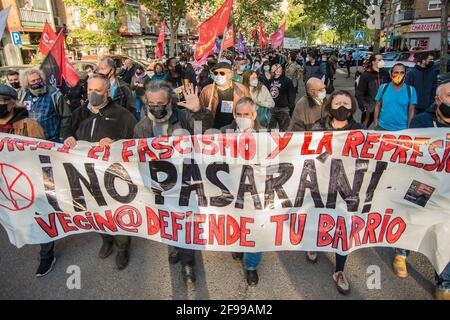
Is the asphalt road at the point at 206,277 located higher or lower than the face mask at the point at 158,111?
lower

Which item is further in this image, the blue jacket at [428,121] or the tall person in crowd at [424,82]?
the tall person in crowd at [424,82]

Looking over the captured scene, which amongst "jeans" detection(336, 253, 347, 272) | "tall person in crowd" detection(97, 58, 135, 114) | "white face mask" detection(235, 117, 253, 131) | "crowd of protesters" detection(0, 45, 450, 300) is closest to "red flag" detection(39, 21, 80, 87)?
"crowd of protesters" detection(0, 45, 450, 300)

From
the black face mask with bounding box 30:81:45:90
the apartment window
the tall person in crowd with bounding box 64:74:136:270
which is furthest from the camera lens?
the apartment window

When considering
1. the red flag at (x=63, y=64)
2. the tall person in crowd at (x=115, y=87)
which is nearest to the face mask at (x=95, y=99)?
the tall person in crowd at (x=115, y=87)

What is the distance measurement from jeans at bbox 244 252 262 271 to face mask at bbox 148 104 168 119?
1535 millimetres

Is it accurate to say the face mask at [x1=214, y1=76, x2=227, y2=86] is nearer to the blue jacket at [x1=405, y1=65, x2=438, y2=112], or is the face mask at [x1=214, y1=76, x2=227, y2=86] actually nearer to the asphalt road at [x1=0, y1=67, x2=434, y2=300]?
the asphalt road at [x1=0, y1=67, x2=434, y2=300]

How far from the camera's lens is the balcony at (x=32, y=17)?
20.6 meters

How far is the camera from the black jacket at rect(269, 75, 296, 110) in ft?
21.9

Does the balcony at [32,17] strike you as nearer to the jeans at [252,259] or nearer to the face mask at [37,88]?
the face mask at [37,88]

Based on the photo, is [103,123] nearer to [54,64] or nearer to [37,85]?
[37,85]

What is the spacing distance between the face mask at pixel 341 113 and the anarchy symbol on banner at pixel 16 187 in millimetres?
2862

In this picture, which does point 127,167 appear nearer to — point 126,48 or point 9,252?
point 9,252

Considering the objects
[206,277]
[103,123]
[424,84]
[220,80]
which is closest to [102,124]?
[103,123]

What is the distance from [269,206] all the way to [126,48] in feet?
111
